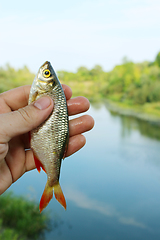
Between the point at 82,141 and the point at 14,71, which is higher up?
the point at 82,141

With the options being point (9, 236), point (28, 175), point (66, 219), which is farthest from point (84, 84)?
point (9, 236)

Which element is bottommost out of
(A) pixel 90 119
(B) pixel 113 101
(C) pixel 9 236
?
(B) pixel 113 101

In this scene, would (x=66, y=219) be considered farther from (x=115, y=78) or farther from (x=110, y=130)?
(x=115, y=78)

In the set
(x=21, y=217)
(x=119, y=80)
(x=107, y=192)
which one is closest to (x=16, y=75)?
(x=107, y=192)

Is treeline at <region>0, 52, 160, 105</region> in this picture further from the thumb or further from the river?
the thumb

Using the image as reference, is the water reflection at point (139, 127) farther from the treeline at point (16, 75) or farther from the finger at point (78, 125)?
the finger at point (78, 125)

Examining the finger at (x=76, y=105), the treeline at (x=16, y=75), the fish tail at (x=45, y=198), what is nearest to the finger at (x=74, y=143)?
the finger at (x=76, y=105)

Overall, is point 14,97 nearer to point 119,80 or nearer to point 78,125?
point 78,125
